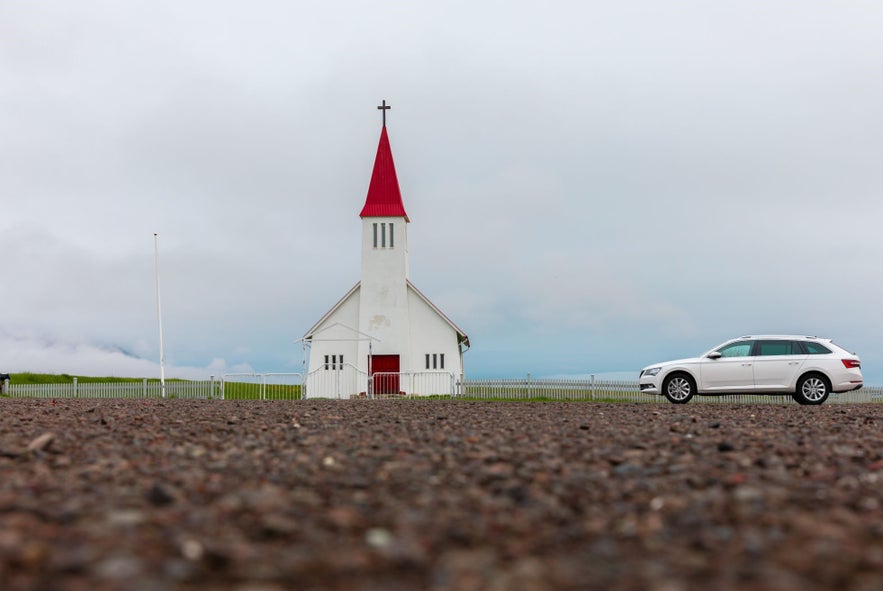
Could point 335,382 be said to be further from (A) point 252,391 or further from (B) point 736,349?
(B) point 736,349

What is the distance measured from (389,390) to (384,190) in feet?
32.2

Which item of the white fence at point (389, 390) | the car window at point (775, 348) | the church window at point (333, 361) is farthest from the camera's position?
the church window at point (333, 361)

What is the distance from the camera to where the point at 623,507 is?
5.41 metres

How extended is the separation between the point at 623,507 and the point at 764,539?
1091mm

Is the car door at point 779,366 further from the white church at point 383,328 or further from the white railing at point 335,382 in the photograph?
the white railing at point 335,382

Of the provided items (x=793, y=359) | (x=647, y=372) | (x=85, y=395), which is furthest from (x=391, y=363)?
(x=793, y=359)

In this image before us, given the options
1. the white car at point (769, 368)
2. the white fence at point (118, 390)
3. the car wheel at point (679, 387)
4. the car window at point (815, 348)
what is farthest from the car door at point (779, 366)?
the white fence at point (118, 390)

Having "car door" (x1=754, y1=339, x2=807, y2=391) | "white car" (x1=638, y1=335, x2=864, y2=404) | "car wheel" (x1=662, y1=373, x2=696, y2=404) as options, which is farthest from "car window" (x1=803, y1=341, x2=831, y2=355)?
"car wheel" (x1=662, y1=373, x2=696, y2=404)

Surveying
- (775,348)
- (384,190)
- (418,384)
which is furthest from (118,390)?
(775,348)

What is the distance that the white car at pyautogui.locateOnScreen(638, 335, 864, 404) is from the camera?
70.6 ft

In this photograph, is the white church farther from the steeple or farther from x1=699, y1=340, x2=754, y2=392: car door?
x1=699, y1=340, x2=754, y2=392: car door

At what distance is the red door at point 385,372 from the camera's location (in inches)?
1390

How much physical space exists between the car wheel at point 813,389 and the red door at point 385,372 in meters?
17.4

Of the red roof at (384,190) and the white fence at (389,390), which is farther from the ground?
the red roof at (384,190)
